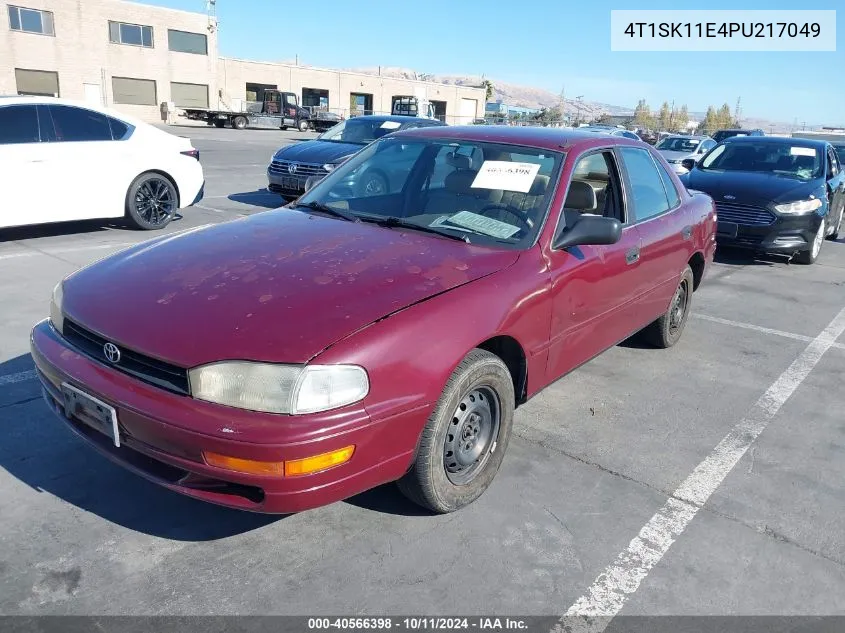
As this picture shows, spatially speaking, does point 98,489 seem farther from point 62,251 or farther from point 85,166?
point 85,166

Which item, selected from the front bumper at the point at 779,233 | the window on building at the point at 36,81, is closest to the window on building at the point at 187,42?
the window on building at the point at 36,81

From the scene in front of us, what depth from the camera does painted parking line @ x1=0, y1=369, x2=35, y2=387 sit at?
13.3 feet

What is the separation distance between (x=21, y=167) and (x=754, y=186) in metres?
8.72

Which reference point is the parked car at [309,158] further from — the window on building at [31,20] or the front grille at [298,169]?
the window on building at [31,20]

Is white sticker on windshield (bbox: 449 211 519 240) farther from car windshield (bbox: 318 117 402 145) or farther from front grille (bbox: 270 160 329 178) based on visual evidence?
car windshield (bbox: 318 117 402 145)

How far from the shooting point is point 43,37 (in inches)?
1517

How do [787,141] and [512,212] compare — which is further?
[787,141]

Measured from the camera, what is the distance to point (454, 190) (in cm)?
374

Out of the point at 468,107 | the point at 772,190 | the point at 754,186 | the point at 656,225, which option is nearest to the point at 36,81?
the point at 754,186

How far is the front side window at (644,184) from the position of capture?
438 centimetres

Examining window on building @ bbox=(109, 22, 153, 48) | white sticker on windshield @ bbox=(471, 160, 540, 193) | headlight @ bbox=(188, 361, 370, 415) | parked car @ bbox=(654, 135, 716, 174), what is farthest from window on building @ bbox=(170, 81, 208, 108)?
headlight @ bbox=(188, 361, 370, 415)

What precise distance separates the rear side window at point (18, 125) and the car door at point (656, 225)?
6244 millimetres

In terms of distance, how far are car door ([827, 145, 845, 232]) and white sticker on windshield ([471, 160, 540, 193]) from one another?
25.4 ft

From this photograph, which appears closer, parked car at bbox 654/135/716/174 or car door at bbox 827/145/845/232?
car door at bbox 827/145/845/232
